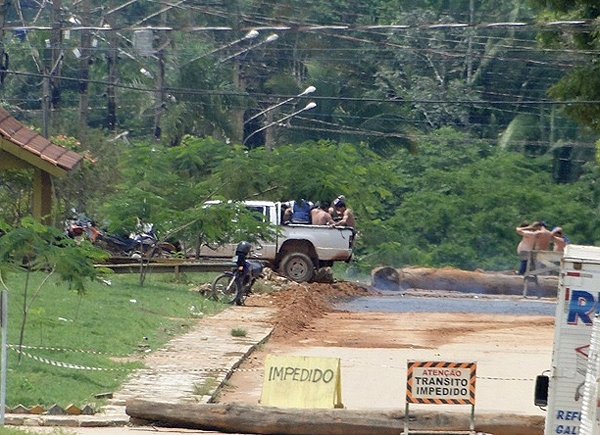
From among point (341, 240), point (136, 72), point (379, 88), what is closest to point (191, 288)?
point (341, 240)

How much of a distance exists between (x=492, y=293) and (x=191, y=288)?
10.2m

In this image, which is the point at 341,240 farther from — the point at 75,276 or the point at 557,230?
the point at 75,276

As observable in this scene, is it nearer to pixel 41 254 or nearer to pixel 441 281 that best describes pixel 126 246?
pixel 441 281

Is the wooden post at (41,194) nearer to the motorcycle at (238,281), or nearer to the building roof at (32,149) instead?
the building roof at (32,149)

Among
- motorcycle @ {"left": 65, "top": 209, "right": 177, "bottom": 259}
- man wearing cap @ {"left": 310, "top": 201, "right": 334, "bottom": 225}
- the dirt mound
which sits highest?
man wearing cap @ {"left": 310, "top": 201, "right": 334, "bottom": 225}

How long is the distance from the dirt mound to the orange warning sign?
390 inches

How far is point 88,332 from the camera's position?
63.3ft

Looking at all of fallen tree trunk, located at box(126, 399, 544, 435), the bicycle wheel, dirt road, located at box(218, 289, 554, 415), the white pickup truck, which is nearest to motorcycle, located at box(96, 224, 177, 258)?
the white pickup truck

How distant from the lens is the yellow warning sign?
14.3 meters

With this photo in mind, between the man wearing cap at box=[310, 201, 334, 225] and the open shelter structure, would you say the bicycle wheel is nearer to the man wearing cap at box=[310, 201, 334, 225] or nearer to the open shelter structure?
the open shelter structure

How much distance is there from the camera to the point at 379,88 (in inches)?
2179

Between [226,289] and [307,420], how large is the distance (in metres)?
14.4

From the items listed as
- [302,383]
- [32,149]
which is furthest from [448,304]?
[302,383]

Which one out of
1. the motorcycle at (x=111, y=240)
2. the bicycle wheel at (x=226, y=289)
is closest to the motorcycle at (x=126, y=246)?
the motorcycle at (x=111, y=240)
